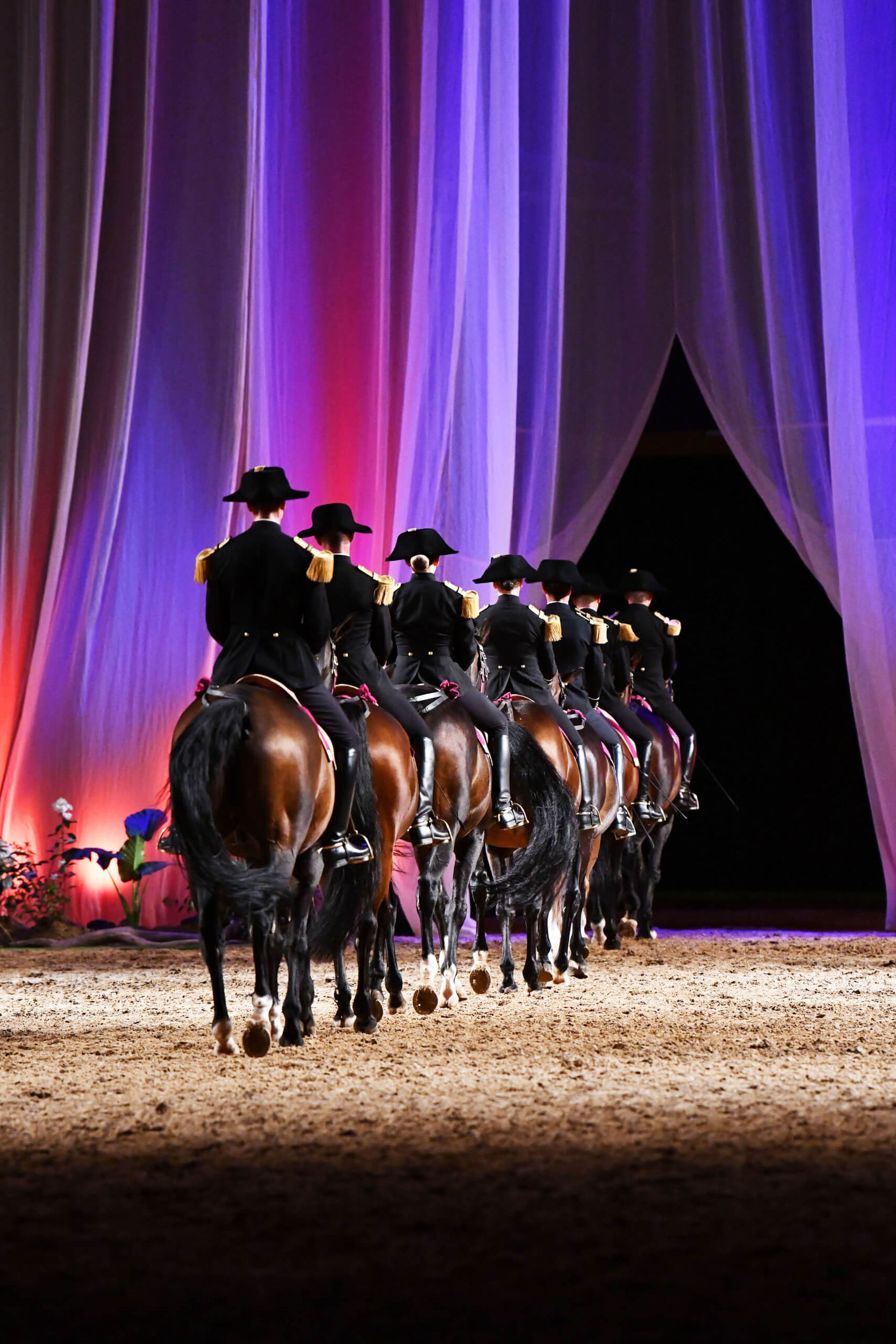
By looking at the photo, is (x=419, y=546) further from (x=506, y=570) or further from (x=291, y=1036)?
(x=291, y=1036)

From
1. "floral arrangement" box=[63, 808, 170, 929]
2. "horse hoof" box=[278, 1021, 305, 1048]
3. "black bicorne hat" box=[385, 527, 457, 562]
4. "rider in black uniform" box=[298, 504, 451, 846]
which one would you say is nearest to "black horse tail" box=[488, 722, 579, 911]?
"rider in black uniform" box=[298, 504, 451, 846]

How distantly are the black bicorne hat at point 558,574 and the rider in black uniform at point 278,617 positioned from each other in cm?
316

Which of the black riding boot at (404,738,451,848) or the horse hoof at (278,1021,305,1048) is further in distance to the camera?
the black riding boot at (404,738,451,848)

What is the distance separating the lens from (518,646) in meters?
7.72

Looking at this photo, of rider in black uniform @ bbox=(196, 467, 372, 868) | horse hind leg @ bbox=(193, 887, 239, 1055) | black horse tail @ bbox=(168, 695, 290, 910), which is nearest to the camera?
black horse tail @ bbox=(168, 695, 290, 910)

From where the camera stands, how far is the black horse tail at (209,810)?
4.71 m

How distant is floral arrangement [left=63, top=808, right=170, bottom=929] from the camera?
392 inches

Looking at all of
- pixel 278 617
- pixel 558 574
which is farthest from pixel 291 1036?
pixel 558 574

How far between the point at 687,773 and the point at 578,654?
7.22 ft

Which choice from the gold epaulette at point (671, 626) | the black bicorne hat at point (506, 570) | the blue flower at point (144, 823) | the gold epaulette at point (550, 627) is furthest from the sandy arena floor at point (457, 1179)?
the gold epaulette at point (671, 626)

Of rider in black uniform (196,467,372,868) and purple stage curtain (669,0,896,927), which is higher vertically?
purple stage curtain (669,0,896,927)

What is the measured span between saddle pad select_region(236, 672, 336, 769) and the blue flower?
192 inches

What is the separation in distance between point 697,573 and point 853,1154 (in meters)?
9.57

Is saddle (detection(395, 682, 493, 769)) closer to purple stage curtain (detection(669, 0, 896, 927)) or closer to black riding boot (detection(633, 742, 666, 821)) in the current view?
black riding boot (detection(633, 742, 666, 821))
